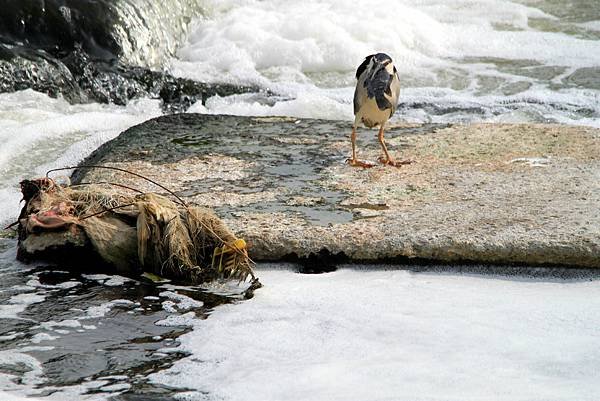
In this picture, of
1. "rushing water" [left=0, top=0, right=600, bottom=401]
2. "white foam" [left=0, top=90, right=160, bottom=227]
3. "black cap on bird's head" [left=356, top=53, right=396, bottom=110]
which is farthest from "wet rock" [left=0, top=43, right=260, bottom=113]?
"black cap on bird's head" [left=356, top=53, right=396, bottom=110]

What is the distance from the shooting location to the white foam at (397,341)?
305cm

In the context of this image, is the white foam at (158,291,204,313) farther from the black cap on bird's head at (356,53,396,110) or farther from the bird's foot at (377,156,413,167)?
the black cap on bird's head at (356,53,396,110)

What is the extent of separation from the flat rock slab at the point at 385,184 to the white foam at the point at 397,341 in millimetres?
172

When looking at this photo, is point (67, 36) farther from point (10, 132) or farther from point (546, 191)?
point (546, 191)

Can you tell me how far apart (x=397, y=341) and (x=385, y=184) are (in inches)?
68.5

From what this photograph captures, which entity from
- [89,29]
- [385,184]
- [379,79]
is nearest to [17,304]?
[385,184]

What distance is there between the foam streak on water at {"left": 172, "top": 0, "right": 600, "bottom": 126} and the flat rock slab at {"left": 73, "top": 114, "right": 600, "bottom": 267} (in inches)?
67.7

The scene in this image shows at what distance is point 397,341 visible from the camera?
11.2 ft

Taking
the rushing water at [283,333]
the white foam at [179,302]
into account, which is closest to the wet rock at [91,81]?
the rushing water at [283,333]

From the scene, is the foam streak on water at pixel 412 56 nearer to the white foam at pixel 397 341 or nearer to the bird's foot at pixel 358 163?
the bird's foot at pixel 358 163

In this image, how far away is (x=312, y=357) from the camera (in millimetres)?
3309

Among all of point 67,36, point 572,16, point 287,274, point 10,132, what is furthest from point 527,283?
point 572,16

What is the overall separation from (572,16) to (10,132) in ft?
25.0

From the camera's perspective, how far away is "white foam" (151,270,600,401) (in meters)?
3.05
